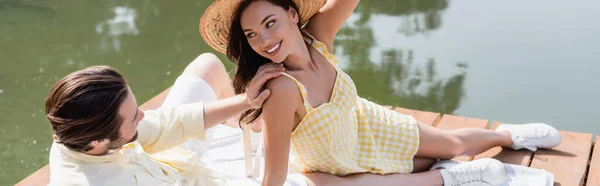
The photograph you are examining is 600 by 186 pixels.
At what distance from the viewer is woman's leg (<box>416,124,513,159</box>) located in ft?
6.91

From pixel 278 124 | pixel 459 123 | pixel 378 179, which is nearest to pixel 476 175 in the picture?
pixel 378 179

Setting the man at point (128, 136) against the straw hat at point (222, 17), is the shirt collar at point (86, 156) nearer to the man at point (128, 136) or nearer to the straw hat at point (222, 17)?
the man at point (128, 136)

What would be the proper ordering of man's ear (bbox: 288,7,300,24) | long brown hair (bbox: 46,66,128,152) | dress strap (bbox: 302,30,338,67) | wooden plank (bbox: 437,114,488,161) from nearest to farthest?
long brown hair (bbox: 46,66,128,152) < man's ear (bbox: 288,7,300,24) < dress strap (bbox: 302,30,338,67) < wooden plank (bbox: 437,114,488,161)

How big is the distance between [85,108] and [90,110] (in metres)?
0.01

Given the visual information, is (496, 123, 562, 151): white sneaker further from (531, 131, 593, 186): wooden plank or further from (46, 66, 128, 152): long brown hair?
(46, 66, 128, 152): long brown hair

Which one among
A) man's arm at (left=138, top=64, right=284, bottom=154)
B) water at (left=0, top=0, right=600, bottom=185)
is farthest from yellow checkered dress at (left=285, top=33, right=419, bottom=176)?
water at (left=0, top=0, right=600, bottom=185)

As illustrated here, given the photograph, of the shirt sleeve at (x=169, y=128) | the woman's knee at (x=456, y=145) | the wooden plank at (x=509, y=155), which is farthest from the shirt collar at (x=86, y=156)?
the wooden plank at (x=509, y=155)

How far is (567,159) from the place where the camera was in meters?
2.23

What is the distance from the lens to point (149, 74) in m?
3.59

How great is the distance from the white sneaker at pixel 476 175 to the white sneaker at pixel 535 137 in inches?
12.2

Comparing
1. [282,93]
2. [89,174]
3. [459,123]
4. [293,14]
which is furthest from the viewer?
[459,123]

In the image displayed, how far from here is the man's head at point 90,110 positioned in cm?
139

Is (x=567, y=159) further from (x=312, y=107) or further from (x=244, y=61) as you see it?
(x=244, y=61)

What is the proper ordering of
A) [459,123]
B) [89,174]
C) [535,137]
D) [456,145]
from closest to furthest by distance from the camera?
1. [89,174]
2. [456,145]
3. [535,137]
4. [459,123]
